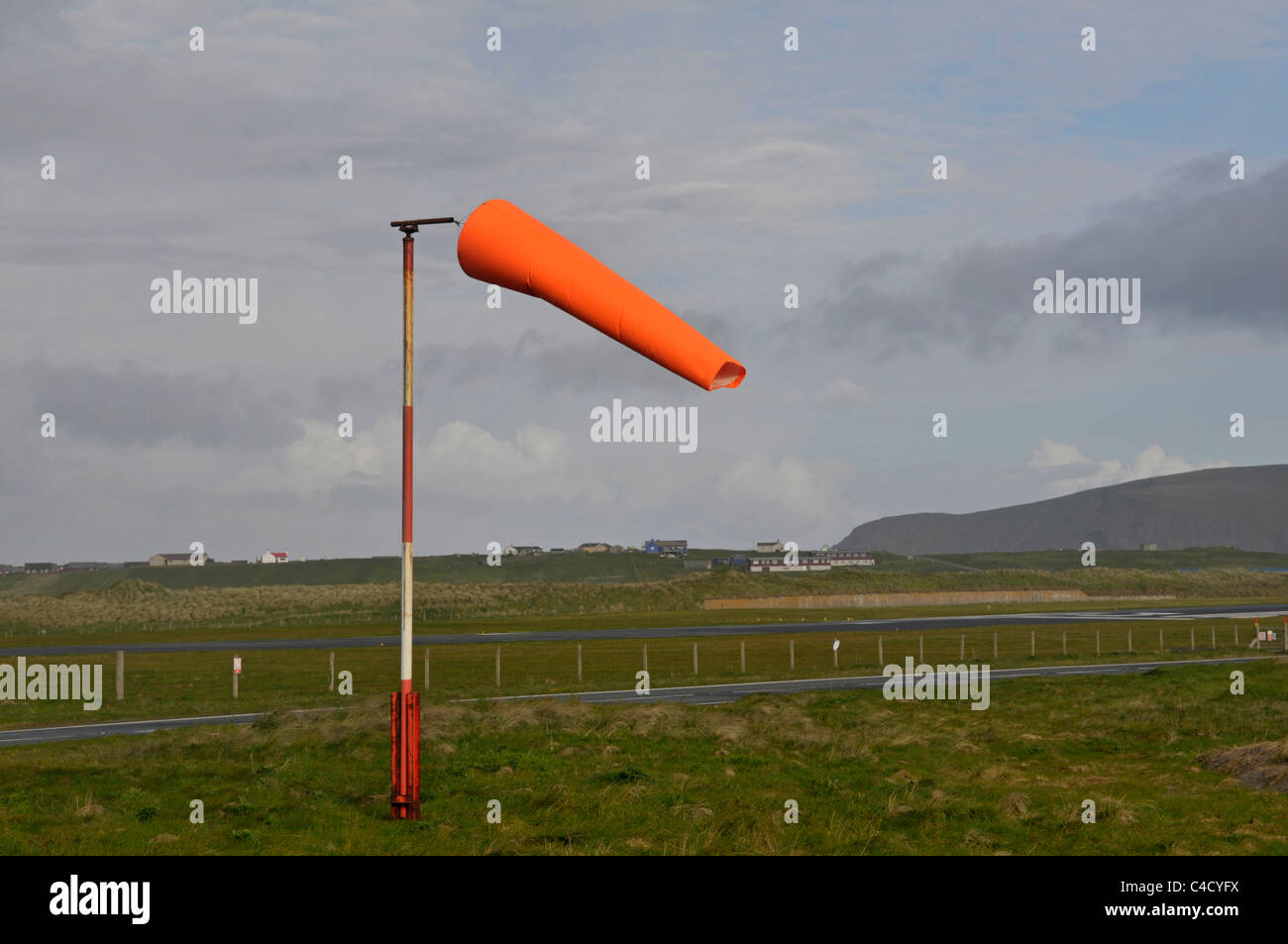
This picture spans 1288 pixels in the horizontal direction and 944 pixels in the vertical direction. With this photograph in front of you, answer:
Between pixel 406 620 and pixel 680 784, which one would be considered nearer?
pixel 406 620

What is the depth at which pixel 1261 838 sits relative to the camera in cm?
1977

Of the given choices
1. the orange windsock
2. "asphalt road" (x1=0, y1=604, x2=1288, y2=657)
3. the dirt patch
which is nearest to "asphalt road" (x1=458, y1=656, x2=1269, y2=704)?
the dirt patch

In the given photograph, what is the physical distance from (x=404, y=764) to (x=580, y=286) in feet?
38.6

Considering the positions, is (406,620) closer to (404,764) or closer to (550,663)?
(404,764)

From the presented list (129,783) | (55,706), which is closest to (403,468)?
(129,783)

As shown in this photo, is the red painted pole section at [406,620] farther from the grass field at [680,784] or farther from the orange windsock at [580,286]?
the orange windsock at [580,286]

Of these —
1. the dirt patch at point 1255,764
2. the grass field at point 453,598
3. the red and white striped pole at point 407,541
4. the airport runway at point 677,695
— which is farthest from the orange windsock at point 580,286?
the grass field at point 453,598

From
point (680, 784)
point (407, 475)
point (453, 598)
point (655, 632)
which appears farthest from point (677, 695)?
point (453, 598)

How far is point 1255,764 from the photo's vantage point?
26375 mm

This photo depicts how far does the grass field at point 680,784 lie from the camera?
19000 millimetres

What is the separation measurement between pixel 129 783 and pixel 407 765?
7.06m

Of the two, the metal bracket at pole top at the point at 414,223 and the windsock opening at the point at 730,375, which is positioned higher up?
the metal bracket at pole top at the point at 414,223

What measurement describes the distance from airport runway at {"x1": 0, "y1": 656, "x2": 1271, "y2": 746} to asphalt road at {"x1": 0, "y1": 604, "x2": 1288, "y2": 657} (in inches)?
1177

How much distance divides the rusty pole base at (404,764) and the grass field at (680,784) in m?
0.39
